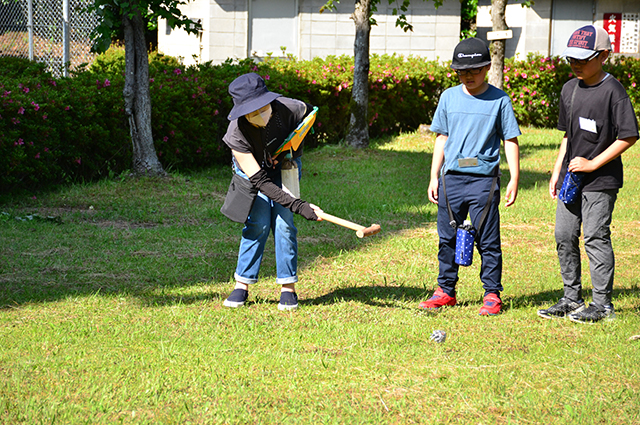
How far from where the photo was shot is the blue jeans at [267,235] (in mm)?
4582

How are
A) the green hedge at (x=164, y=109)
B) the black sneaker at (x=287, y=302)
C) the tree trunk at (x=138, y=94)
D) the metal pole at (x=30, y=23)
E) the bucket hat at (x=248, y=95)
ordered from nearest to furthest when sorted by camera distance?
the bucket hat at (x=248, y=95) < the black sneaker at (x=287, y=302) < the green hedge at (x=164, y=109) < the tree trunk at (x=138, y=94) < the metal pole at (x=30, y=23)

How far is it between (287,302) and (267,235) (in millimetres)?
482

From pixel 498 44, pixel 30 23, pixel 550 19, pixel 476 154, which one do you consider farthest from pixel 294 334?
pixel 550 19

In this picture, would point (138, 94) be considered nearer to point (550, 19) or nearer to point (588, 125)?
point (588, 125)

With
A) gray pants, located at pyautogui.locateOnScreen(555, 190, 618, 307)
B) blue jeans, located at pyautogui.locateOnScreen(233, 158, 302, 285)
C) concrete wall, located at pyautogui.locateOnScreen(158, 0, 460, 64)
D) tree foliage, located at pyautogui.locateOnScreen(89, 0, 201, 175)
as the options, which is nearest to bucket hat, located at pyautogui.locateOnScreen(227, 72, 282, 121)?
blue jeans, located at pyautogui.locateOnScreen(233, 158, 302, 285)

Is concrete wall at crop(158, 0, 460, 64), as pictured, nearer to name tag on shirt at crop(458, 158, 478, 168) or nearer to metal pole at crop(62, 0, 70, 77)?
metal pole at crop(62, 0, 70, 77)

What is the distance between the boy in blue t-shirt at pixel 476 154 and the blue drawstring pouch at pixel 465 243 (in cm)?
8

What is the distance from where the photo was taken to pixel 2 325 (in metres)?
4.38

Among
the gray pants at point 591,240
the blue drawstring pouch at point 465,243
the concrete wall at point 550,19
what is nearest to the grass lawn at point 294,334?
the gray pants at point 591,240

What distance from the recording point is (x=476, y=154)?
4516 mm

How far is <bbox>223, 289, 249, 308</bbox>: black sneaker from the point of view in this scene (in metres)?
4.75

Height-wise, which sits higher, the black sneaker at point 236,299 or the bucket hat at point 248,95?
the bucket hat at point 248,95

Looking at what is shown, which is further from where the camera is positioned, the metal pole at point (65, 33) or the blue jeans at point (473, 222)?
the metal pole at point (65, 33)

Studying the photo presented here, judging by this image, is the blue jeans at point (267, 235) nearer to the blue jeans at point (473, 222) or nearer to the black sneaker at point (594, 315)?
the blue jeans at point (473, 222)
